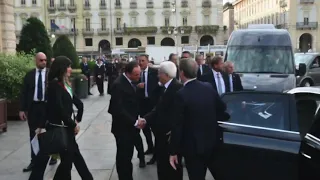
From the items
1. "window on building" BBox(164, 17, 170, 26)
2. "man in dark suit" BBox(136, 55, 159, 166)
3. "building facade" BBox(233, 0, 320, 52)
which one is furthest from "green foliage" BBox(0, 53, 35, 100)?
"window on building" BBox(164, 17, 170, 26)

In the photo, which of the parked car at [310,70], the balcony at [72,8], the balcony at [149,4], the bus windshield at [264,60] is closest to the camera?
the bus windshield at [264,60]

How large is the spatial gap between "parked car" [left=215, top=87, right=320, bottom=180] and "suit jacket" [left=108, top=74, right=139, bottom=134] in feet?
4.30

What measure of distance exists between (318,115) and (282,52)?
8.84m

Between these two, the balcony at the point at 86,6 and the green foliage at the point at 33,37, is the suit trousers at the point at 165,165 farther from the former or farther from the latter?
the balcony at the point at 86,6

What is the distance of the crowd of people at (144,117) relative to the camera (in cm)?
457

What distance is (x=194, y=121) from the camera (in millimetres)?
4559

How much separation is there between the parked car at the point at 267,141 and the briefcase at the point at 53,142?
1839 millimetres

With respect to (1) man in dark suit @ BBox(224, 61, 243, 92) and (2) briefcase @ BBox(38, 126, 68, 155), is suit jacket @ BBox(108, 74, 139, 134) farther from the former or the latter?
(1) man in dark suit @ BBox(224, 61, 243, 92)

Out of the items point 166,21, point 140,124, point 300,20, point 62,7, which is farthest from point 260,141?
point 62,7

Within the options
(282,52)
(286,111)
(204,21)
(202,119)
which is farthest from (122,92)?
(204,21)

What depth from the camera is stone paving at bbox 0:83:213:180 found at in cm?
689

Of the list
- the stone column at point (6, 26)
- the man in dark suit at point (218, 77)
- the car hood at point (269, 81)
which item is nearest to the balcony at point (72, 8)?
the stone column at point (6, 26)

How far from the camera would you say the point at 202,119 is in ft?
15.0

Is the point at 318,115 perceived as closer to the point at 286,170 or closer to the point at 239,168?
the point at 286,170
